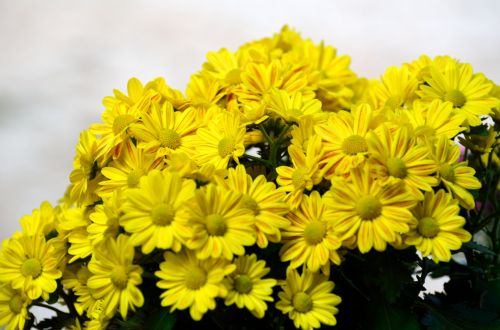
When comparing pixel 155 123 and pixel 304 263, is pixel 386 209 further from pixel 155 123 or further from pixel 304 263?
pixel 155 123

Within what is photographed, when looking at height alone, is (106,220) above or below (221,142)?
below

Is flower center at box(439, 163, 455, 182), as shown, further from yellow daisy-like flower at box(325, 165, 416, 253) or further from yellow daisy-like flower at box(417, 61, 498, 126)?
yellow daisy-like flower at box(417, 61, 498, 126)

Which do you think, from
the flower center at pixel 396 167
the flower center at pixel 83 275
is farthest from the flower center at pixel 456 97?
the flower center at pixel 83 275

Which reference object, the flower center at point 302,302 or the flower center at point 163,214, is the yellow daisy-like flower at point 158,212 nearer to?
the flower center at point 163,214

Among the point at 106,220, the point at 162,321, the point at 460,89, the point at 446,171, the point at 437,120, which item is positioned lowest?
the point at 162,321

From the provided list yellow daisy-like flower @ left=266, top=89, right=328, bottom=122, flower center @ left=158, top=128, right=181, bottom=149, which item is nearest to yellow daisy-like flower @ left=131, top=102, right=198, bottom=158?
flower center @ left=158, top=128, right=181, bottom=149

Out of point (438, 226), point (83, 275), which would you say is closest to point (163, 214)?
point (83, 275)

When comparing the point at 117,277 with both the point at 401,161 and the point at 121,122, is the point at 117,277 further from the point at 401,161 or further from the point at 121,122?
the point at 401,161

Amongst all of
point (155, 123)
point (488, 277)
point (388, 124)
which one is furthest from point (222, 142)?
point (488, 277)
